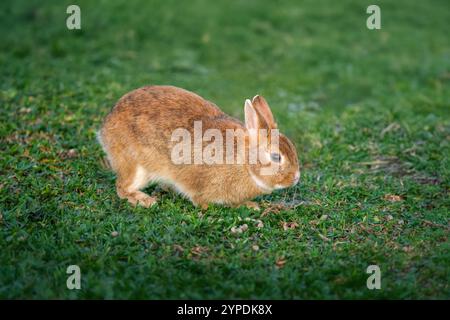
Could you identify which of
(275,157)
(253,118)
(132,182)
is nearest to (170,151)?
(132,182)

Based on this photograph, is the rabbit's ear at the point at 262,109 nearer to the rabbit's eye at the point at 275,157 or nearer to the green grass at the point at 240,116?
the rabbit's eye at the point at 275,157

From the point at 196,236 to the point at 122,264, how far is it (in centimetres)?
78

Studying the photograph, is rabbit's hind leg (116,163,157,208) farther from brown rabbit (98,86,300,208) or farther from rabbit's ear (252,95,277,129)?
rabbit's ear (252,95,277,129)

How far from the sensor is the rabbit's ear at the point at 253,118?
5660mm

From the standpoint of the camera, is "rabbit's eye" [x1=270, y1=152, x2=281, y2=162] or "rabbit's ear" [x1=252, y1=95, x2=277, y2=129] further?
"rabbit's ear" [x1=252, y1=95, x2=277, y2=129]

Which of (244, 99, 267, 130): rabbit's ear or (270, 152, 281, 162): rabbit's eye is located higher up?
(244, 99, 267, 130): rabbit's ear

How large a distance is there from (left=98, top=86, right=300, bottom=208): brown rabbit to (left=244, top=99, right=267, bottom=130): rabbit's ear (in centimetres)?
1

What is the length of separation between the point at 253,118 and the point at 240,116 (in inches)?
119

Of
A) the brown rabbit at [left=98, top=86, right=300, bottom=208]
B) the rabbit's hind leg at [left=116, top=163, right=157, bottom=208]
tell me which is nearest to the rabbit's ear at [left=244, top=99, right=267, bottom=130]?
the brown rabbit at [left=98, top=86, right=300, bottom=208]

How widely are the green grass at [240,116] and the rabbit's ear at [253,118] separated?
2.80ft

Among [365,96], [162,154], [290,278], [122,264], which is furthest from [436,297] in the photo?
[365,96]

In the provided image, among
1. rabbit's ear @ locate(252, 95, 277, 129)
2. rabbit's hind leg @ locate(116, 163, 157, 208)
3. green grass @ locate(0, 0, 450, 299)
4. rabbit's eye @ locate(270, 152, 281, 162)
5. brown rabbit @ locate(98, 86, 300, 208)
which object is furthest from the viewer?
rabbit's hind leg @ locate(116, 163, 157, 208)

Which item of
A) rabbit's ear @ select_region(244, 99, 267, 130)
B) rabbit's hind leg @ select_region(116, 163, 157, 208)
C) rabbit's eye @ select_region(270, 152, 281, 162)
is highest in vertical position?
rabbit's ear @ select_region(244, 99, 267, 130)

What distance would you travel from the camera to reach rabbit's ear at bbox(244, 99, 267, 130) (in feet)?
18.6
